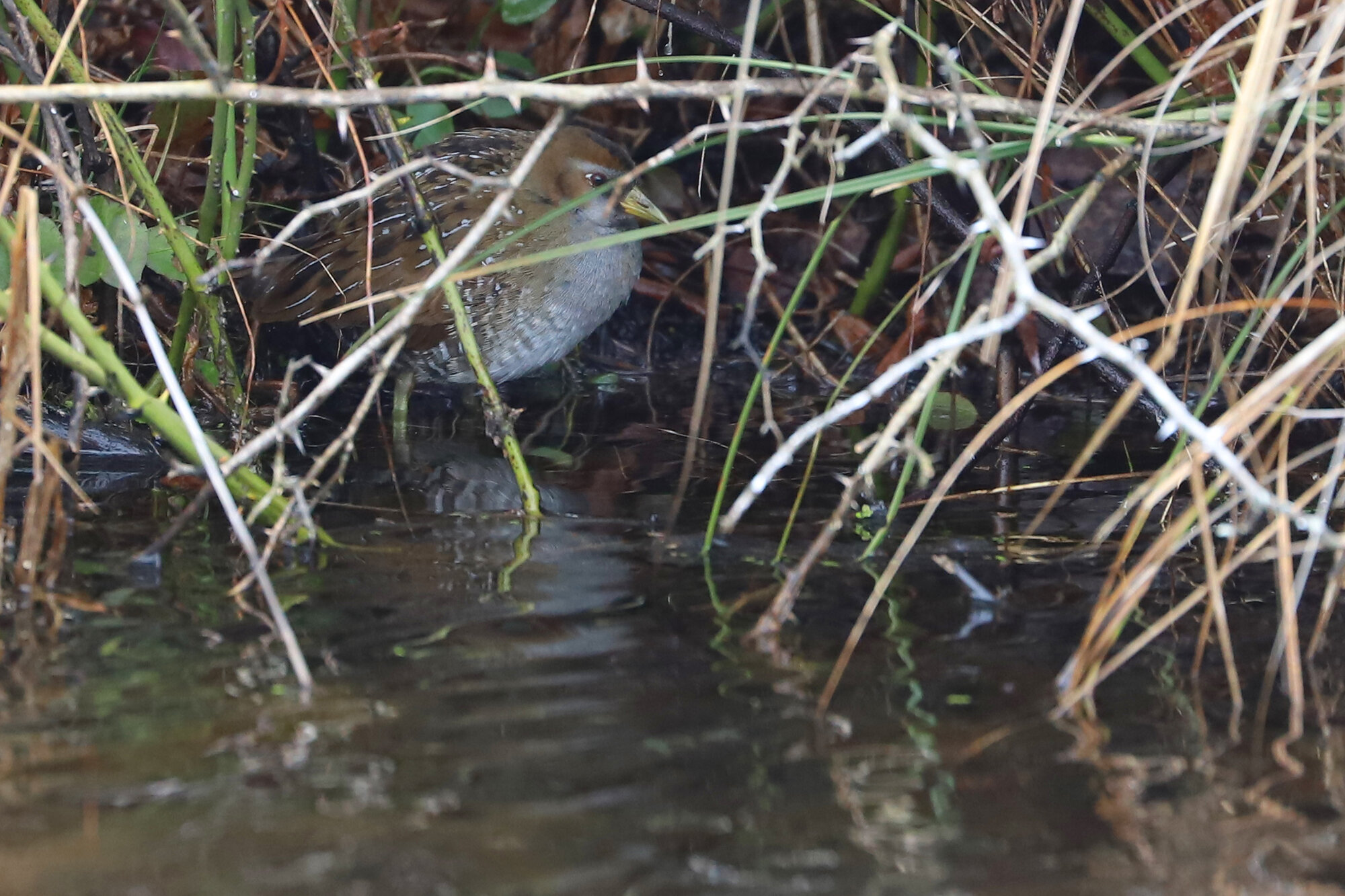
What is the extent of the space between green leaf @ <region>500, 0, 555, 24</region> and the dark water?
1.70 meters

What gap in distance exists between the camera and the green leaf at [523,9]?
3.63 m

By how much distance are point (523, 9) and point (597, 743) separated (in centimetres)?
243

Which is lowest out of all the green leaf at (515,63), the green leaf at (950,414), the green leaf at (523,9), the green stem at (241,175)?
the green leaf at (950,414)

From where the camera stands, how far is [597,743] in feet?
5.56

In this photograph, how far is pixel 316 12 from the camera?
264cm

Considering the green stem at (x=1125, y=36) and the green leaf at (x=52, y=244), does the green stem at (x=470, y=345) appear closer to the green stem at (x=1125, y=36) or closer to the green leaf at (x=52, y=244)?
the green leaf at (x=52, y=244)

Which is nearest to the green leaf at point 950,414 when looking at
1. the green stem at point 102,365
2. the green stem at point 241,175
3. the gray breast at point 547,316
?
the gray breast at point 547,316

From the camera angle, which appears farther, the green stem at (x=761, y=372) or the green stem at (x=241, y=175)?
the green stem at (x=241, y=175)

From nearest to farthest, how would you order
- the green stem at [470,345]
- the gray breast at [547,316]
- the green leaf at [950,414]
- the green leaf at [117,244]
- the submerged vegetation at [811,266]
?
the submerged vegetation at [811,266] < the green stem at [470,345] < the green leaf at [117,244] < the green leaf at [950,414] < the gray breast at [547,316]

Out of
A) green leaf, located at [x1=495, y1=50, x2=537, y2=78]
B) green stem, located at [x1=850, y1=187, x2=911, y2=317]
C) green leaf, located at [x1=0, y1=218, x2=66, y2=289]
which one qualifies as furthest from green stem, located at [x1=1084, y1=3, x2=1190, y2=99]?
green leaf, located at [x1=0, y1=218, x2=66, y2=289]

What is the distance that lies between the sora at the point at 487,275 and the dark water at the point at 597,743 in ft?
4.43

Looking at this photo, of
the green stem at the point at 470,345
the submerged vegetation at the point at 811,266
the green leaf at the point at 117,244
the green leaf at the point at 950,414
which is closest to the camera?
the submerged vegetation at the point at 811,266

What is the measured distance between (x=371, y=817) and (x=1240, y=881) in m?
0.85

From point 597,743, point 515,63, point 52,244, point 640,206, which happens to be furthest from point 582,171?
point 597,743
